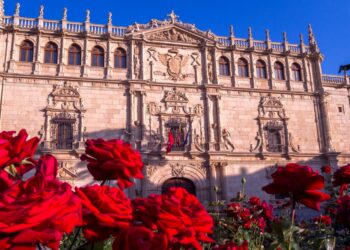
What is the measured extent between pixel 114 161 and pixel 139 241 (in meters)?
0.79

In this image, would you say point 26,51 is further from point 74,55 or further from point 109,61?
point 109,61

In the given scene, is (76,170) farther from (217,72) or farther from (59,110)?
(217,72)

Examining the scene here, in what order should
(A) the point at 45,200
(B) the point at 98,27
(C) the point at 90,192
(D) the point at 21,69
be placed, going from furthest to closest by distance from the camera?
(B) the point at 98,27
(D) the point at 21,69
(C) the point at 90,192
(A) the point at 45,200

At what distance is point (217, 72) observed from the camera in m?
21.4

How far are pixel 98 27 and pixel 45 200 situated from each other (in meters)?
21.4

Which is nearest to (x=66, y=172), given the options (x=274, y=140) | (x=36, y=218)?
(x=274, y=140)

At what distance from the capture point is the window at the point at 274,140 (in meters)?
20.7

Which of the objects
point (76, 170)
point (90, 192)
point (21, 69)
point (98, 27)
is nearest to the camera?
point (90, 192)

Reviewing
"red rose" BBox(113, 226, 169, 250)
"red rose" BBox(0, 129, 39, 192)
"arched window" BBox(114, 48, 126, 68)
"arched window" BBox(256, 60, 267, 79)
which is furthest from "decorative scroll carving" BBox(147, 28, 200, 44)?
"red rose" BBox(113, 226, 169, 250)

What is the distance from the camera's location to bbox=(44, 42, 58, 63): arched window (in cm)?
1974

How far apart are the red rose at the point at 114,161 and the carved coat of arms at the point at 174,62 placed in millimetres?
19059

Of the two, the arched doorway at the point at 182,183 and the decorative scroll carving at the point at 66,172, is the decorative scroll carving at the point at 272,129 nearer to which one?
the arched doorway at the point at 182,183

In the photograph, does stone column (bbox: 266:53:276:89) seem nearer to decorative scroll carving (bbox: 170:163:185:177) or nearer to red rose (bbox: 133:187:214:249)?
decorative scroll carving (bbox: 170:163:185:177)

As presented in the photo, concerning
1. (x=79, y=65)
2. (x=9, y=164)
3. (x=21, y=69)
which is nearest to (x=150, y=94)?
(x=79, y=65)
